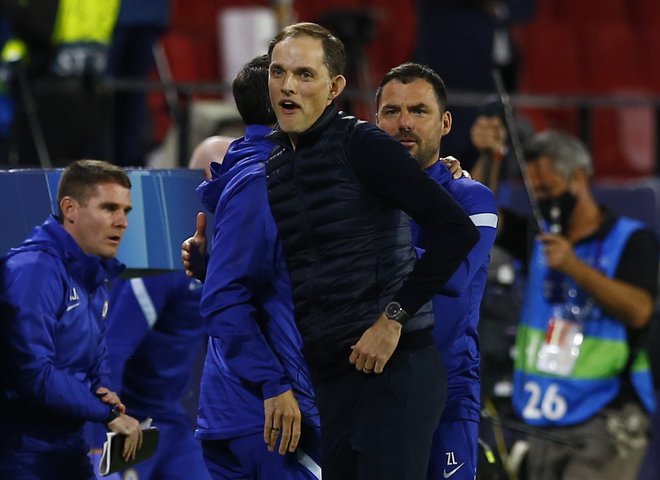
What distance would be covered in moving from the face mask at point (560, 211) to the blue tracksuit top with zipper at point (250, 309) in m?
3.59

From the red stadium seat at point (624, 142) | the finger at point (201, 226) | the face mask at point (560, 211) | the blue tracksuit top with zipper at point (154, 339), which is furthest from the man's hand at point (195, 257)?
the red stadium seat at point (624, 142)

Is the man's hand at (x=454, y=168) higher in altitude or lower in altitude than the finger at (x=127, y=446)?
higher

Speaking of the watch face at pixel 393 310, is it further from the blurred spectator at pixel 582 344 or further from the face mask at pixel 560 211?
the face mask at pixel 560 211

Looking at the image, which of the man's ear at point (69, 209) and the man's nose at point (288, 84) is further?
the man's ear at point (69, 209)

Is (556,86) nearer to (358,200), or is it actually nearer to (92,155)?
(92,155)

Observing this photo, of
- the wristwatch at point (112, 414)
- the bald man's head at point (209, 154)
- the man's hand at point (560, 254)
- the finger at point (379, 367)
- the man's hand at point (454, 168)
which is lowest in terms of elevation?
the wristwatch at point (112, 414)

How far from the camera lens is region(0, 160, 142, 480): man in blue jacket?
5.20 meters

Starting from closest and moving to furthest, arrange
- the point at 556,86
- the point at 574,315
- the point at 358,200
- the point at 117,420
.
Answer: the point at 358,200, the point at 117,420, the point at 574,315, the point at 556,86

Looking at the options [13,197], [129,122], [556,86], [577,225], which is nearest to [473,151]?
[577,225]

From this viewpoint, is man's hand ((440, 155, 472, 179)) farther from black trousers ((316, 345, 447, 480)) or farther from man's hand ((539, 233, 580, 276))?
man's hand ((539, 233, 580, 276))

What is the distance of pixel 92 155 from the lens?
9344mm

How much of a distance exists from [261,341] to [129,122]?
5.51 metres

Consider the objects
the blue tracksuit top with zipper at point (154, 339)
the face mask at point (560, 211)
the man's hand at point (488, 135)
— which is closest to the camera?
the blue tracksuit top with zipper at point (154, 339)

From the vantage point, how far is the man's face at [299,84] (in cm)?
428
